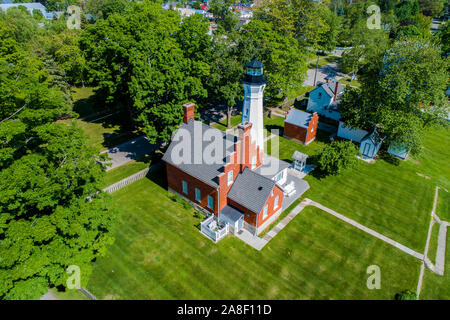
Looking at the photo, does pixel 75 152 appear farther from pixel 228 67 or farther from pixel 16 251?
pixel 228 67

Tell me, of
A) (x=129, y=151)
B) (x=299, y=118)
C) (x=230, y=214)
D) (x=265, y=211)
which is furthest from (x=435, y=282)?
(x=129, y=151)

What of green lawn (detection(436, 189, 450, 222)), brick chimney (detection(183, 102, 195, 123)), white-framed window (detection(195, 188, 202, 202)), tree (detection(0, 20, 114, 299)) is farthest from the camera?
green lawn (detection(436, 189, 450, 222))

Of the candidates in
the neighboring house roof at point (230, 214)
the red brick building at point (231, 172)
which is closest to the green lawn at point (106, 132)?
the red brick building at point (231, 172)

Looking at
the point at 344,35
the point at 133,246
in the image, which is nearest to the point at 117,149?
the point at 133,246

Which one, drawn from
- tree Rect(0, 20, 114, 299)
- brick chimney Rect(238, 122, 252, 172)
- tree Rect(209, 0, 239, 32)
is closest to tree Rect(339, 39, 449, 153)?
brick chimney Rect(238, 122, 252, 172)

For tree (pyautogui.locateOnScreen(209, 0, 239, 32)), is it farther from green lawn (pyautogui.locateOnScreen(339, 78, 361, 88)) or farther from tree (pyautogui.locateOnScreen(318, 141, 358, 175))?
tree (pyautogui.locateOnScreen(318, 141, 358, 175))

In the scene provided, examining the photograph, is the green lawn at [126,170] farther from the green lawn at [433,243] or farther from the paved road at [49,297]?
the green lawn at [433,243]

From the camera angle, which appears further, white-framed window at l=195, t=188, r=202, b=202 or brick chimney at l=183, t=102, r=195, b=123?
brick chimney at l=183, t=102, r=195, b=123
